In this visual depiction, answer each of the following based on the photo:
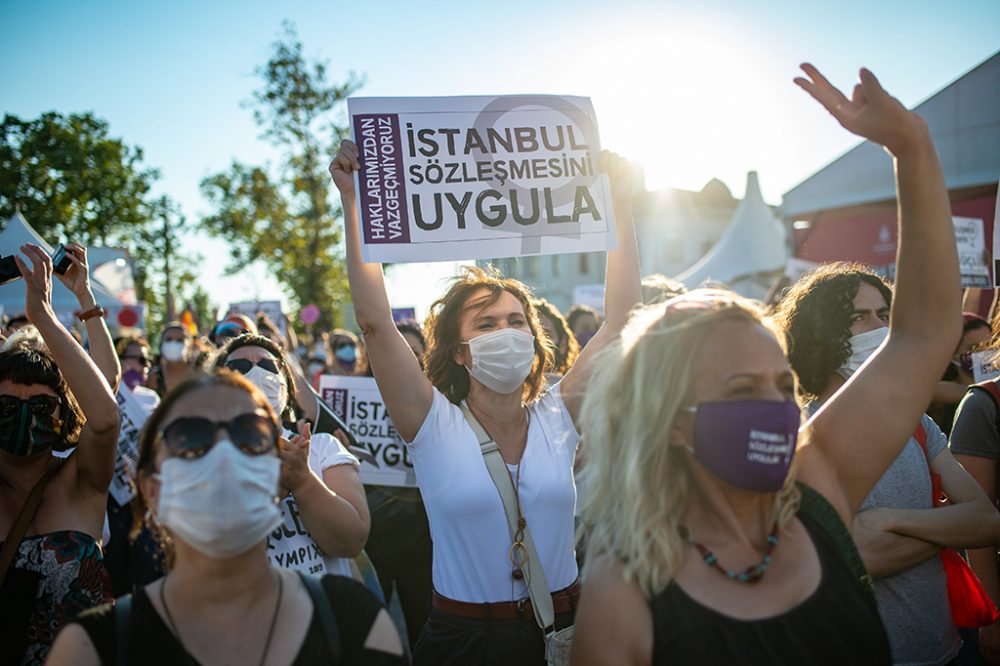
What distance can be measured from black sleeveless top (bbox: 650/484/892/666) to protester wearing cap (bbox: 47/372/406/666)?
0.64 metres

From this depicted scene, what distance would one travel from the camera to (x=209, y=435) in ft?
6.26

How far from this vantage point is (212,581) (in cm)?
191

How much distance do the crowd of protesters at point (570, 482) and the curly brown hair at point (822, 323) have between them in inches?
0.5

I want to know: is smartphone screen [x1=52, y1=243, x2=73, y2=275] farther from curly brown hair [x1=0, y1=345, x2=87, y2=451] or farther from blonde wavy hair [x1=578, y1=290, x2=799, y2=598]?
blonde wavy hair [x1=578, y1=290, x2=799, y2=598]

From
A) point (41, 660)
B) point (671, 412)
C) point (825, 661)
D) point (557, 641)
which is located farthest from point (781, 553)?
point (41, 660)

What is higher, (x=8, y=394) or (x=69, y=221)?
(x=69, y=221)

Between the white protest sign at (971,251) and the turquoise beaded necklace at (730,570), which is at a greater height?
the white protest sign at (971,251)

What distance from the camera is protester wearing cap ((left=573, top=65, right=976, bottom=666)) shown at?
1.84m

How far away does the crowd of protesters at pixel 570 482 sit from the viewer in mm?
1867

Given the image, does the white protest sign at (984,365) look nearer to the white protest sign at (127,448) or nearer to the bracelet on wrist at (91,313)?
the bracelet on wrist at (91,313)

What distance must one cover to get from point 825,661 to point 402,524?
11.8 feet

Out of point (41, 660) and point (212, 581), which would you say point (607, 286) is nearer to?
A: point (212, 581)

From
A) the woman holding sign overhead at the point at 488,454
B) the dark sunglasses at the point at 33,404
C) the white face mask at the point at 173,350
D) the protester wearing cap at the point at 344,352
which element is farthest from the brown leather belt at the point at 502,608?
the protester wearing cap at the point at 344,352

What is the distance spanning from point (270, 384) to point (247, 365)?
14cm
